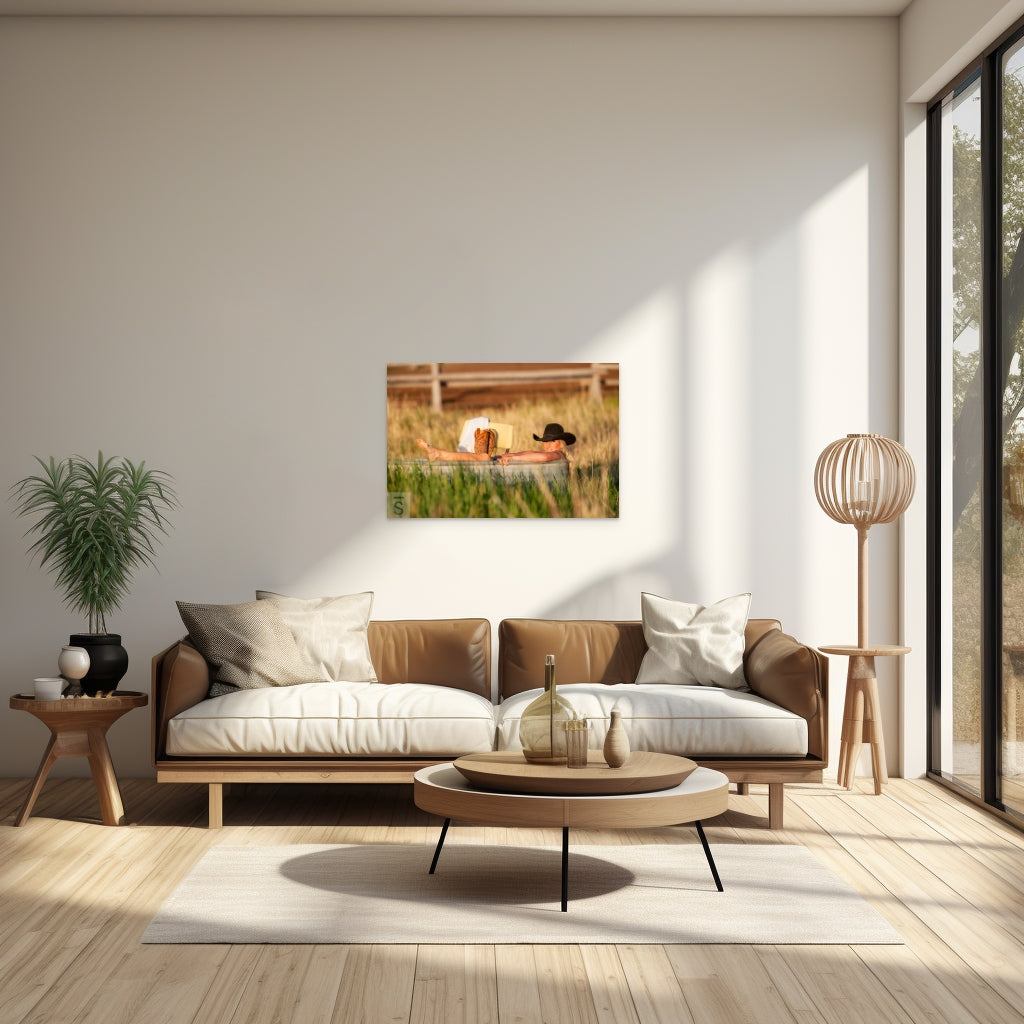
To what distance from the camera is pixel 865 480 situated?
5.14 meters

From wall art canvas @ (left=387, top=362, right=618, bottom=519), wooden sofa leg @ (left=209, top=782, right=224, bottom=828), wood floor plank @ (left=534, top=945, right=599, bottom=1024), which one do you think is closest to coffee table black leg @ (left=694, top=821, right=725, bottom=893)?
wood floor plank @ (left=534, top=945, right=599, bottom=1024)

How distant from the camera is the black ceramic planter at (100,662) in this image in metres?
4.70

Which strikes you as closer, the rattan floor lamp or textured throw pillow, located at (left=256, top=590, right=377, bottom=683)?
A: textured throw pillow, located at (left=256, top=590, right=377, bottom=683)

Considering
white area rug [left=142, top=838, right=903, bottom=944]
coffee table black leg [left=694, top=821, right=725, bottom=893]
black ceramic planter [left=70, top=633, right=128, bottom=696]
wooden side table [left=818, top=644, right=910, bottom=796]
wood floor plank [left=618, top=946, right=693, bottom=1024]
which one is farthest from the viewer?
wooden side table [left=818, top=644, right=910, bottom=796]

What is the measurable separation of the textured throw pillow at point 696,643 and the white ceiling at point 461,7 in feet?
9.25

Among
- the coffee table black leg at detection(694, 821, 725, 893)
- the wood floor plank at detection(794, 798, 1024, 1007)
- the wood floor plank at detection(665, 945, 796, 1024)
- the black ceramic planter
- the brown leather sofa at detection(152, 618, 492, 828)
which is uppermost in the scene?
the black ceramic planter

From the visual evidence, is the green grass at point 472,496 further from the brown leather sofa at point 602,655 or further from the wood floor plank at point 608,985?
the wood floor plank at point 608,985

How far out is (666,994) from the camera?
2.71 meters

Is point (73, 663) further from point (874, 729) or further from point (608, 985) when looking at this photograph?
point (874, 729)

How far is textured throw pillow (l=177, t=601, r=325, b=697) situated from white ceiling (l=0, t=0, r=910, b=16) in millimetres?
2860

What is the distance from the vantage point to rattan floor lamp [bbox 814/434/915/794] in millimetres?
5023

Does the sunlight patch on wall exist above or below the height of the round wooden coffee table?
above

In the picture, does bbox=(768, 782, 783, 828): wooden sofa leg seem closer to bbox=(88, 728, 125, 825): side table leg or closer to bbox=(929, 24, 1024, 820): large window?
bbox=(929, 24, 1024, 820): large window

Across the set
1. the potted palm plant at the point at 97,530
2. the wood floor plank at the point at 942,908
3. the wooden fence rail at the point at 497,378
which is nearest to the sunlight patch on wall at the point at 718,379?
the wooden fence rail at the point at 497,378
